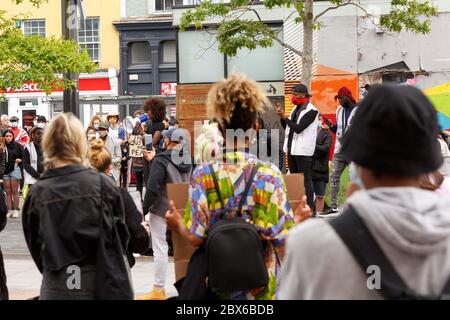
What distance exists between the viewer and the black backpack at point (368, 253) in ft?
7.32

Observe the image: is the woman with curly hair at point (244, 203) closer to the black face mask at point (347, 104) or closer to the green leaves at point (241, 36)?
the black face mask at point (347, 104)

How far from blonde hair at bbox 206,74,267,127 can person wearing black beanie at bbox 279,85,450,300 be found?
217 centimetres

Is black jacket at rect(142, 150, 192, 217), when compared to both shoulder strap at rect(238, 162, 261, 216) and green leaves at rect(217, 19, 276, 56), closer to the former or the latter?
shoulder strap at rect(238, 162, 261, 216)

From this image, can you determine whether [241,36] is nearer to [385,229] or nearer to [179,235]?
[179,235]

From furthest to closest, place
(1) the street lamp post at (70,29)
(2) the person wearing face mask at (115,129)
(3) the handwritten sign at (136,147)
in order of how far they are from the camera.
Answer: (2) the person wearing face mask at (115,129)
(3) the handwritten sign at (136,147)
(1) the street lamp post at (70,29)

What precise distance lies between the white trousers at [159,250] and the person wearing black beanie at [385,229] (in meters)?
5.95

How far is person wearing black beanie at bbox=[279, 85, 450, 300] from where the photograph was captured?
7.32 ft

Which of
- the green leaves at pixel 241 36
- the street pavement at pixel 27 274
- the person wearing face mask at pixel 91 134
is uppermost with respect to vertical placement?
the green leaves at pixel 241 36

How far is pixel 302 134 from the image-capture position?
11.3 metres

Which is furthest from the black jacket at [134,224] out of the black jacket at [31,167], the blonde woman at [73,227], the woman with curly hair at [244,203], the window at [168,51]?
the window at [168,51]

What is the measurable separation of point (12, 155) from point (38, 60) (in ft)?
10.6

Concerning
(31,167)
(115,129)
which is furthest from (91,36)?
(31,167)

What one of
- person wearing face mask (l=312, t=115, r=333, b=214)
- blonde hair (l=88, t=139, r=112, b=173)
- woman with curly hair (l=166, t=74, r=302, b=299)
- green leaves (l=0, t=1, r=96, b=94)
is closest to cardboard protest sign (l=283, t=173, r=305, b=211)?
woman with curly hair (l=166, t=74, r=302, b=299)
